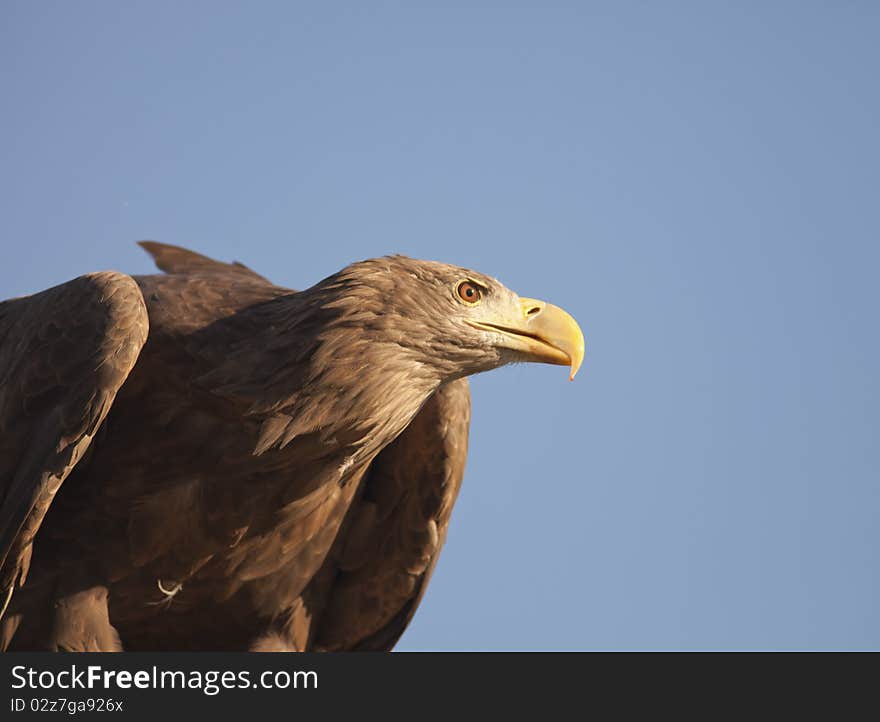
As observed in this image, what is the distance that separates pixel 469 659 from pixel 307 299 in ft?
5.94

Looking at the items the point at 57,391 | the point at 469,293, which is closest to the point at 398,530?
the point at 469,293

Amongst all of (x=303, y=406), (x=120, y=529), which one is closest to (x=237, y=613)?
(x=120, y=529)

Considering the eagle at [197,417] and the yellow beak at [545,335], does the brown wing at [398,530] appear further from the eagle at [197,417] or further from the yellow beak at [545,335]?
the yellow beak at [545,335]

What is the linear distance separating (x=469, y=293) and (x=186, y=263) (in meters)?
2.12

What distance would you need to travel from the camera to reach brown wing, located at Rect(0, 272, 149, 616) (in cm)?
698

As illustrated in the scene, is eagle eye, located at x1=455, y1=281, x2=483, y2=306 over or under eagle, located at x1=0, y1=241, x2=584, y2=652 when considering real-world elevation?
over

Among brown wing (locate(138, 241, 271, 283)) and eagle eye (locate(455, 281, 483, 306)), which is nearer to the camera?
eagle eye (locate(455, 281, 483, 306))

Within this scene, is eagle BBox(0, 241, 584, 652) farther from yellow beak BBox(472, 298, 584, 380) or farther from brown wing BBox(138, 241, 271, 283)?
brown wing BBox(138, 241, 271, 283)

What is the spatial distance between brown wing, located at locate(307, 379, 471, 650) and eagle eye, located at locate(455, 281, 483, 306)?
2.19ft

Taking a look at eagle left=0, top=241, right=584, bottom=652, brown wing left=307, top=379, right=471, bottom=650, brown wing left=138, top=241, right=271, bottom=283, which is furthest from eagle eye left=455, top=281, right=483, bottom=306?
brown wing left=138, top=241, right=271, bottom=283

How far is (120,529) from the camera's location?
24.7 ft

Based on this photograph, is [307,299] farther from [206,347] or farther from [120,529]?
[120,529]

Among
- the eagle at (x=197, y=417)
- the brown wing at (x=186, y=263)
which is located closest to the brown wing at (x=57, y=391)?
the eagle at (x=197, y=417)

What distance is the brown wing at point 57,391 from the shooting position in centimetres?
698
